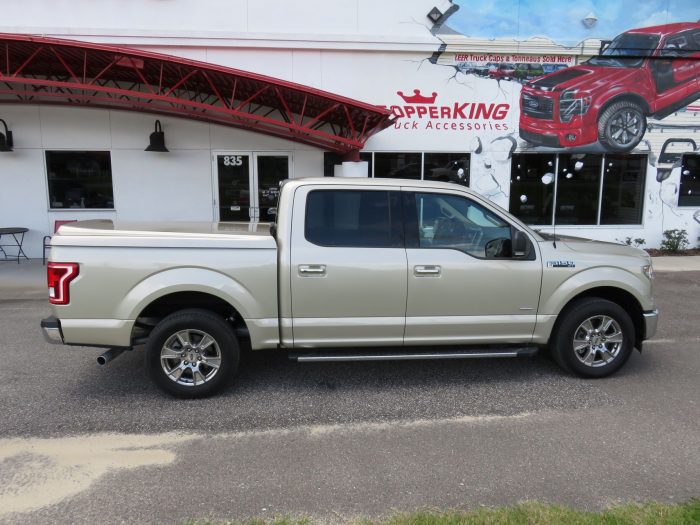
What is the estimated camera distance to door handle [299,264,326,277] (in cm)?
443

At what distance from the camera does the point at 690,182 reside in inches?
538

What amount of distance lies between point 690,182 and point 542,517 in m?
13.8

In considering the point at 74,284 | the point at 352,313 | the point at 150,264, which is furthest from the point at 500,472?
the point at 74,284

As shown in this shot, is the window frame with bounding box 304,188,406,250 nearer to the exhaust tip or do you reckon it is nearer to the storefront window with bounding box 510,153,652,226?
the exhaust tip

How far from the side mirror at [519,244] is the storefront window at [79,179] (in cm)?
1024

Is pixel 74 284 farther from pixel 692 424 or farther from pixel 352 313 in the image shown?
pixel 692 424

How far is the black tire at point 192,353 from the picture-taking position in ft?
14.4

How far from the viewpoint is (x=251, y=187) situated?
40.2ft

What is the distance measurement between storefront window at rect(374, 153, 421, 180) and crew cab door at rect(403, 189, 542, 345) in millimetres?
7835

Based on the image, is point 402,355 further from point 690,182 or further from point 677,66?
point 677,66

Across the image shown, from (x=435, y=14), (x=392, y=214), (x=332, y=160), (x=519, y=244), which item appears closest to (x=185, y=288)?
(x=392, y=214)

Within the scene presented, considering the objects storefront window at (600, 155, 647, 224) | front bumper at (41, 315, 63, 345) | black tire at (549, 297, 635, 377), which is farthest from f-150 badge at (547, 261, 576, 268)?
storefront window at (600, 155, 647, 224)

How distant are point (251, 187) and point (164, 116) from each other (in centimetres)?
249

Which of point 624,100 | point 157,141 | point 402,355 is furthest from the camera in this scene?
point 624,100
